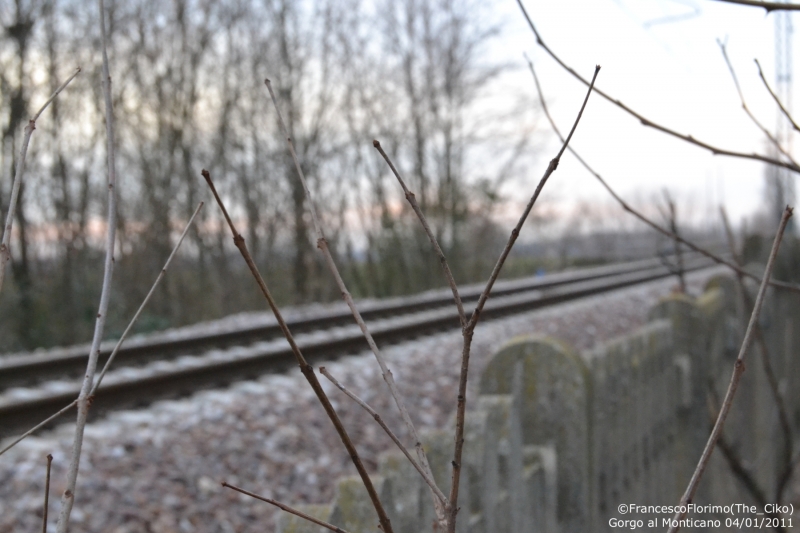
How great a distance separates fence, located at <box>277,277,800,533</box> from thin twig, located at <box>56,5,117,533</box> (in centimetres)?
65

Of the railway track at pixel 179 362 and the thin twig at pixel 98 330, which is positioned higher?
the thin twig at pixel 98 330

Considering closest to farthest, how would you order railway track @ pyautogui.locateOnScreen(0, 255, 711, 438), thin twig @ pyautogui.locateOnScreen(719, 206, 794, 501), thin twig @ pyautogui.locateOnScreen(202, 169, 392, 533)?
thin twig @ pyautogui.locateOnScreen(202, 169, 392, 533) → thin twig @ pyautogui.locateOnScreen(719, 206, 794, 501) → railway track @ pyautogui.locateOnScreen(0, 255, 711, 438)

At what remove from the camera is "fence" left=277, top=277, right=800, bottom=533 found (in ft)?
5.33

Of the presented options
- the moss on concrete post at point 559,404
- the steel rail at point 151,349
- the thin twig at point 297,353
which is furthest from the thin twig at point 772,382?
the steel rail at point 151,349

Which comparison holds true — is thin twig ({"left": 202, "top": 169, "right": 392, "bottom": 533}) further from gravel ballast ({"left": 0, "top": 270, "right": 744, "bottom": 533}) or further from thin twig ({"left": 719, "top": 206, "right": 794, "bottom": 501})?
gravel ballast ({"left": 0, "top": 270, "right": 744, "bottom": 533})

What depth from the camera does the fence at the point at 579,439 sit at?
1.62 metres

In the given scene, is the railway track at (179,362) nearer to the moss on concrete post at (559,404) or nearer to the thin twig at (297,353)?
the moss on concrete post at (559,404)

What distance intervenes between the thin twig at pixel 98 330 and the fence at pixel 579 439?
0.65 meters

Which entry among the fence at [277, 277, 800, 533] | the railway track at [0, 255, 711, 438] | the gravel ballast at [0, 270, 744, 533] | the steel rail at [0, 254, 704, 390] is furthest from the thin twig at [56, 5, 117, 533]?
the steel rail at [0, 254, 704, 390]

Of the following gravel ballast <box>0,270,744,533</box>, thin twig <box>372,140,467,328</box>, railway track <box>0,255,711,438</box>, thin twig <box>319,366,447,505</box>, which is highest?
thin twig <box>372,140,467,328</box>

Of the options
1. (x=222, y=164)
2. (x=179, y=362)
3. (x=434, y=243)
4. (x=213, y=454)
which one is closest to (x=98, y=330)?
(x=434, y=243)

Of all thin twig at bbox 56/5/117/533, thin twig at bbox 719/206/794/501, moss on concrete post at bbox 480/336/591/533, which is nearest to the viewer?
thin twig at bbox 56/5/117/533

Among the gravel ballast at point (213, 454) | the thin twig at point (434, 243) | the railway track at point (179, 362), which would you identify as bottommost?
the gravel ballast at point (213, 454)

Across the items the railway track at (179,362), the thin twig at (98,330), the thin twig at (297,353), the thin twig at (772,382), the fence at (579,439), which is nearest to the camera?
the thin twig at (297,353)
